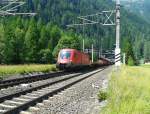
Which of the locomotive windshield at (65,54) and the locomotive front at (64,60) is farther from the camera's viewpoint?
the locomotive windshield at (65,54)

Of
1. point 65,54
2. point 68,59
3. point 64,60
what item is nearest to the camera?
point 64,60

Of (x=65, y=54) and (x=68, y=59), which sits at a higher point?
(x=65, y=54)

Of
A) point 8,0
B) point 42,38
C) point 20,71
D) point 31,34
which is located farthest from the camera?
point 42,38

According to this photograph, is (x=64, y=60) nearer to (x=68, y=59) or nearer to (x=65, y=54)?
(x=68, y=59)

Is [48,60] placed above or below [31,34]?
below

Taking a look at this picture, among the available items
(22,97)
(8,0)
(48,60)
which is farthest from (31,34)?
(22,97)

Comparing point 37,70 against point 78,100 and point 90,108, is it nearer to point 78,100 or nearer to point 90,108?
point 78,100

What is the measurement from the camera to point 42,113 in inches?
450

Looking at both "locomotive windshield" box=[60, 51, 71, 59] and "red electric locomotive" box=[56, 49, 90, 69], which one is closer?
"red electric locomotive" box=[56, 49, 90, 69]

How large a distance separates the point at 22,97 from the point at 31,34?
90.9 metres

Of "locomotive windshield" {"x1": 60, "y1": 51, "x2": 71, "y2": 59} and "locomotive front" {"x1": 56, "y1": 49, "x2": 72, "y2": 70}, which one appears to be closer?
"locomotive front" {"x1": 56, "y1": 49, "x2": 72, "y2": 70}

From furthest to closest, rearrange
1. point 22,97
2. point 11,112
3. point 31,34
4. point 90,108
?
1. point 31,34
2. point 22,97
3. point 90,108
4. point 11,112

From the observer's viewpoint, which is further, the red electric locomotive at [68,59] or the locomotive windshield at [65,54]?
the locomotive windshield at [65,54]

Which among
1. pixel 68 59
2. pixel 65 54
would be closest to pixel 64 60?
pixel 68 59
